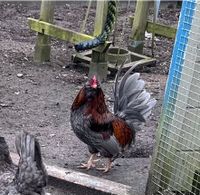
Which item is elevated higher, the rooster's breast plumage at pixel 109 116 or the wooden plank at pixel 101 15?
the wooden plank at pixel 101 15

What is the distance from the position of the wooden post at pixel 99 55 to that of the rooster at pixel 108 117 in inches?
84.0

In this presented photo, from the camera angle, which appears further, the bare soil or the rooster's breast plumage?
the bare soil

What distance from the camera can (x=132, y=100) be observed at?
5.83m

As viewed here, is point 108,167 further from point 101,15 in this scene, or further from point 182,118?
point 101,15

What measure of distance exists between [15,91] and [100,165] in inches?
80.4

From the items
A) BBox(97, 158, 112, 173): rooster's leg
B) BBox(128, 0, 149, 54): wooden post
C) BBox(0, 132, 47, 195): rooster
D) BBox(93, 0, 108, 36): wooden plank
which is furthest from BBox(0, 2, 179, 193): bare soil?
BBox(0, 132, 47, 195): rooster

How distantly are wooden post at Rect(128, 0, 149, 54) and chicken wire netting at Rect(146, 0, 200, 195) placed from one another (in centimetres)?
451

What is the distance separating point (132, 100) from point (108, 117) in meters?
0.36

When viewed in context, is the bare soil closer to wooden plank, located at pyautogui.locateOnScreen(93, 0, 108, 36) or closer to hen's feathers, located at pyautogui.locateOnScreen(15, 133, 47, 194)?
wooden plank, located at pyautogui.locateOnScreen(93, 0, 108, 36)

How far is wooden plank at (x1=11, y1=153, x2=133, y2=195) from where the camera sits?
5.06 metres

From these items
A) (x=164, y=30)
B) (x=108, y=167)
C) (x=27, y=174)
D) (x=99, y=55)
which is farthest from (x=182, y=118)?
(x=164, y=30)

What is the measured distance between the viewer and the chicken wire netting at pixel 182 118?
4605 millimetres

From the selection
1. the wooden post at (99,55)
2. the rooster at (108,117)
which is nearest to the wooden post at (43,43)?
the wooden post at (99,55)

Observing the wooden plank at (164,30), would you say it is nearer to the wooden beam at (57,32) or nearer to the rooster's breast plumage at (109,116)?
the wooden beam at (57,32)
